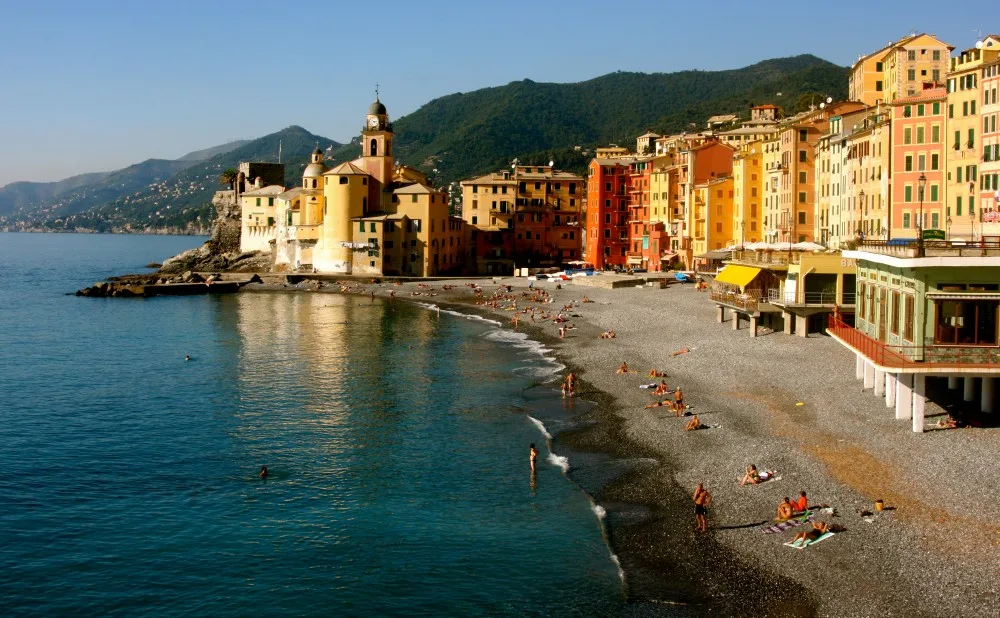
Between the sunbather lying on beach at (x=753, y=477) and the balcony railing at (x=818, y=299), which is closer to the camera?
the sunbather lying on beach at (x=753, y=477)

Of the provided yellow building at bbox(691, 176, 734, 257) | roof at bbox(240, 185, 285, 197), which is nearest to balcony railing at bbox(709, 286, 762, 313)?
yellow building at bbox(691, 176, 734, 257)

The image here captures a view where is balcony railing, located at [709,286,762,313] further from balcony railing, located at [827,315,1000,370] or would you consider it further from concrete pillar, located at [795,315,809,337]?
balcony railing, located at [827,315,1000,370]

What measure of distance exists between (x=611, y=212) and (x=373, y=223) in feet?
92.3

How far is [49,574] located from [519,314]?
57141 millimetres

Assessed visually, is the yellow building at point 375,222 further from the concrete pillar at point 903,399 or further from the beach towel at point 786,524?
the beach towel at point 786,524

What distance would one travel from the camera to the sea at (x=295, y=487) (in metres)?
25.6

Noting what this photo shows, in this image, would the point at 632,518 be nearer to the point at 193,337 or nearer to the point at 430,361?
the point at 430,361

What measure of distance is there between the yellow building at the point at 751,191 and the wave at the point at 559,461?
55.7 meters

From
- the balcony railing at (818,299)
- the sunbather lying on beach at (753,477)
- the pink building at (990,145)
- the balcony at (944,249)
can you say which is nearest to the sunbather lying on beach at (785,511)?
the sunbather lying on beach at (753,477)

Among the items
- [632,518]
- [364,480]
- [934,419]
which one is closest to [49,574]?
[364,480]

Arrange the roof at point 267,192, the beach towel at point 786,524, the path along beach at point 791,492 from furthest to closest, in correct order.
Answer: the roof at point 267,192 → the beach towel at point 786,524 → the path along beach at point 791,492

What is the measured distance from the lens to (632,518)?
29.3 m

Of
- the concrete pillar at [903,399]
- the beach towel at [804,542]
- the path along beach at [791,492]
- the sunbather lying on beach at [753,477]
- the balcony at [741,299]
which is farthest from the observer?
the balcony at [741,299]

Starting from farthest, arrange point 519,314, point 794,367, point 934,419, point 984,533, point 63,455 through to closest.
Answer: point 519,314
point 794,367
point 63,455
point 934,419
point 984,533
